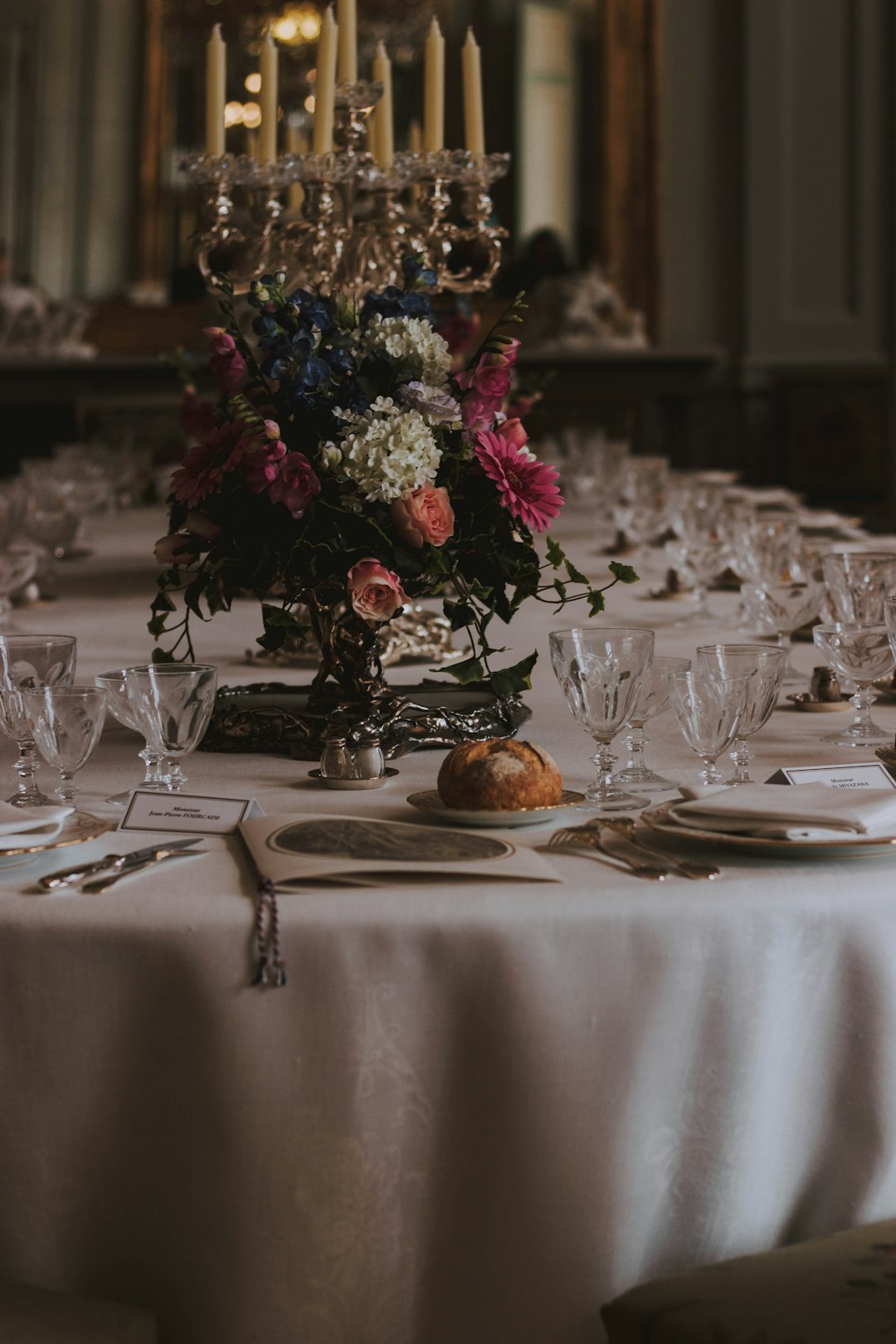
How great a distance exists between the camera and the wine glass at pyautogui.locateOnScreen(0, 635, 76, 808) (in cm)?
144

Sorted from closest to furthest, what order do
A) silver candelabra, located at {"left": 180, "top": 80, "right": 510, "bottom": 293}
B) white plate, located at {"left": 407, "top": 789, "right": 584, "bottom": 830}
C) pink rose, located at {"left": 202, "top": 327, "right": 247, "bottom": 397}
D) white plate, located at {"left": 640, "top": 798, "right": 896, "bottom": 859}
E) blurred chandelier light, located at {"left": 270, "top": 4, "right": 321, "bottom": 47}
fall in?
white plate, located at {"left": 640, "top": 798, "right": 896, "bottom": 859} < white plate, located at {"left": 407, "top": 789, "right": 584, "bottom": 830} < pink rose, located at {"left": 202, "top": 327, "right": 247, "bottom": 397} < silver candelabra, located at {"left": 180, "top": 80, "right": 510, "bottom": 293} < blurred chandelier light, located at {"left": 270, "top": 4, "right": 321, "bottom": 47}

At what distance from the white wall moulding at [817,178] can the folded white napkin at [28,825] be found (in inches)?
277

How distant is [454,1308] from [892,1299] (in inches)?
11.8

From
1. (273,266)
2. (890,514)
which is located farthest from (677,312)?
(273,266)

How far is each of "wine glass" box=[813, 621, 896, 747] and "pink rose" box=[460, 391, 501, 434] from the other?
→ 395mm

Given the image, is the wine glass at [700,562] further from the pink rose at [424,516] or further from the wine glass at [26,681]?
the wine glass at [26,681]

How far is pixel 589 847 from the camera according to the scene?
1241mm

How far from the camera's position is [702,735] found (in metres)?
1.42

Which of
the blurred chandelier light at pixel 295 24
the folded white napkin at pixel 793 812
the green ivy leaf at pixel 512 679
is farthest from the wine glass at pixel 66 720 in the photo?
the blurred chandelier light at pixel 295 24

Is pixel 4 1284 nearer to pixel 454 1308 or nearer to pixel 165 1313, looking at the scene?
Answer: pixel 165 1313

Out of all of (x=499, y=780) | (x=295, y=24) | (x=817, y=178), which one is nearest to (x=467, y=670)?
(x=499, y=780)

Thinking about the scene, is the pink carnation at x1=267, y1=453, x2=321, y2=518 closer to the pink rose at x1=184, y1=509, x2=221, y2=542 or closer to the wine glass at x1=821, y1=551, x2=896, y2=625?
the pink rose at x1=184, y1=509, x2=221, y2=542

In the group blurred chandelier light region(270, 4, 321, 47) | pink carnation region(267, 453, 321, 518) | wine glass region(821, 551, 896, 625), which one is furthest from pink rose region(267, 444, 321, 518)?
blurred chandelier light region(270, 4, 321, 47)

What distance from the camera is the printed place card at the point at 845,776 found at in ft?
4.58
